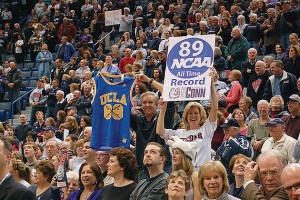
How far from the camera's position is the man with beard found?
7.30 meters

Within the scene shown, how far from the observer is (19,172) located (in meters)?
8.98

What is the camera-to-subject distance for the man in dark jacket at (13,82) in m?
20.5

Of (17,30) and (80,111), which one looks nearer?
(80,111)

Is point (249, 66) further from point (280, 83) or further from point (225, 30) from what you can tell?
point (225, 30)

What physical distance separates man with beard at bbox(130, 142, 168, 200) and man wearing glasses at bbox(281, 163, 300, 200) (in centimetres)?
213

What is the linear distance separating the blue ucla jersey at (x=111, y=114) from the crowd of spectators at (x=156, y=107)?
164 millimetres

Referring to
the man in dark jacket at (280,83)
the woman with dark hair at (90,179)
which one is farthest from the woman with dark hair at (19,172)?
the man in dark jacket at (280,83)

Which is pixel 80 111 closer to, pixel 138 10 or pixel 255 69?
pixel 255 69

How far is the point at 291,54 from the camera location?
44.0ft

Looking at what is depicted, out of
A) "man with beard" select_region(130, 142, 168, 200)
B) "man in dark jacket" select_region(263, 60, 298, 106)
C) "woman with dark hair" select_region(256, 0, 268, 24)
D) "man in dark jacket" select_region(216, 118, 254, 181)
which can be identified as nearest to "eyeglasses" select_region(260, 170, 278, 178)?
"man with beard" select_region(130, 142, 168, 200)

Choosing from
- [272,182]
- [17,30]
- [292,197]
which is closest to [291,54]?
[272,182]

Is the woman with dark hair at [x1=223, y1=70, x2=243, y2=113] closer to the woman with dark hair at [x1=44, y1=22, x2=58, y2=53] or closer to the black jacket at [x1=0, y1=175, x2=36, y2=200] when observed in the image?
the black jacket at [x1=0, y1=175, x2=36, y2=200]

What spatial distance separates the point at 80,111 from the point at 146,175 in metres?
7.44

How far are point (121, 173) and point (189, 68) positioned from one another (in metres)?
1.75
